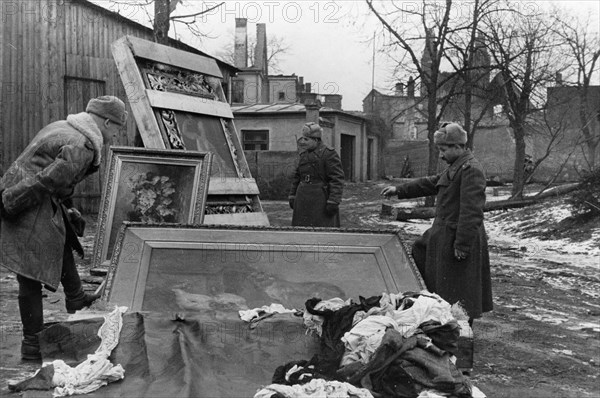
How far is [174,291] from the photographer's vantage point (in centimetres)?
374

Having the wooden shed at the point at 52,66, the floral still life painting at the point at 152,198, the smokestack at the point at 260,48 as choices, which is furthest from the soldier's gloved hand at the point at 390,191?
the smokestack at the point at 260,48

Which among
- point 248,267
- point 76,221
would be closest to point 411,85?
point 76,221

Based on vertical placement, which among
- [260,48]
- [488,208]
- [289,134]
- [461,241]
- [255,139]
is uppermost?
[260,48]

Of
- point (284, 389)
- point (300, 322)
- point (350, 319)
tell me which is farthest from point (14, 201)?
point (284, 389)

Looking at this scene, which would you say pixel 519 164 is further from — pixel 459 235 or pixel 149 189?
pixel 459 235

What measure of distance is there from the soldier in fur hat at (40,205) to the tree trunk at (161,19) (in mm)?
8225

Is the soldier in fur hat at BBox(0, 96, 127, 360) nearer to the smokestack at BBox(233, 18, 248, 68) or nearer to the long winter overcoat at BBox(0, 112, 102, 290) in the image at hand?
the long winter overcoat at BBox(0, 112, 102, 290)

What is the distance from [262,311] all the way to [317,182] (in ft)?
14.4

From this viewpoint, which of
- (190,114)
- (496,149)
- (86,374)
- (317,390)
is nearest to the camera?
(317,390)

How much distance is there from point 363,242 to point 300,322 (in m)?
1.09

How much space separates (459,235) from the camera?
16.3 feet

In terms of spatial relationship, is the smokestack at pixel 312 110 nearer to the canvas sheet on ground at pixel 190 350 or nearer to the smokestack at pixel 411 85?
the smokestack at pixel 411 85

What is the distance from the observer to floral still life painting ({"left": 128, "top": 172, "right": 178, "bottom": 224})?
7090mm

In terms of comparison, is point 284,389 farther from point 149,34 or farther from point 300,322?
point 149,34
